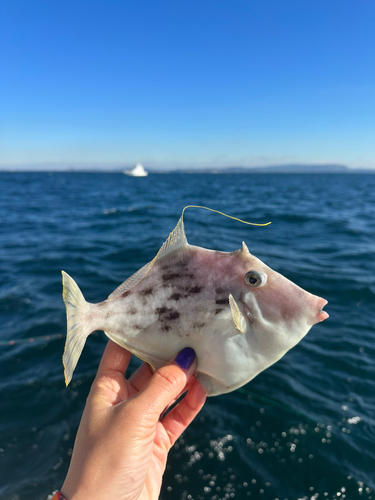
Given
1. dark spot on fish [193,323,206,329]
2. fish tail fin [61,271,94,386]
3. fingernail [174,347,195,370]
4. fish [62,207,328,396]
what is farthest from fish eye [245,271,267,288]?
fish tail fin [61,271,94,386]

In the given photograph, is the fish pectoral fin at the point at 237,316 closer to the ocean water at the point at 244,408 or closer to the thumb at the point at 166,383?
the thumb at the point at 166,383

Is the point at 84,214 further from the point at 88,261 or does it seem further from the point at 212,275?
the point at 212,275

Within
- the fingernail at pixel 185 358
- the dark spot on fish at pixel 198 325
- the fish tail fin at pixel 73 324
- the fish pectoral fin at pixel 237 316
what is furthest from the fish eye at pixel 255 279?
the fish tail fin at pixel 73 324

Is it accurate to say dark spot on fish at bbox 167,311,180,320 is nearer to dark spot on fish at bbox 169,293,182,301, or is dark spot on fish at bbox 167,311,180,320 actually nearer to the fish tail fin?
dark spot on fish at bbox 169,293,182,301

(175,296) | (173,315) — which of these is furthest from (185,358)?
(175,296)

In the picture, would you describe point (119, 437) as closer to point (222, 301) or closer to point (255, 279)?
point (222, 301)

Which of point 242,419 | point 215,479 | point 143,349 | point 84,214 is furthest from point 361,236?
point 84,214
